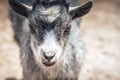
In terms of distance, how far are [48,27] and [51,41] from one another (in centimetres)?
20

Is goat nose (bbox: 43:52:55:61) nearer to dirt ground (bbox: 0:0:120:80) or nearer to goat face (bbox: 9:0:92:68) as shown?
goat face (bbox: 9:0:92:68)

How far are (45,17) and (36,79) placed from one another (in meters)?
1.03

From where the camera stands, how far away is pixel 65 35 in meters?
5.17

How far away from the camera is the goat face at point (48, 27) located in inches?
189

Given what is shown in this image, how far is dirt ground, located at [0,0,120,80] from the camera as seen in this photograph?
7312 mm

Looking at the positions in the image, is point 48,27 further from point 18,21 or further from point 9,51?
point 9,51

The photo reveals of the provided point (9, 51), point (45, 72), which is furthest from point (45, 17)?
point (9, 51)

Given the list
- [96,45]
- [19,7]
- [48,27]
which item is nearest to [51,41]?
[48,27]

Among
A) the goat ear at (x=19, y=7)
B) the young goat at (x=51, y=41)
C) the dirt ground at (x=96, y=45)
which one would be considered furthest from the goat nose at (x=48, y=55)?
the dirt ground at (x=96, y=45)

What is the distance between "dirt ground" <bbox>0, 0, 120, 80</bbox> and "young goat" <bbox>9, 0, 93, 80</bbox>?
55.6 inches

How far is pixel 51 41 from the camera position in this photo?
4848 mm

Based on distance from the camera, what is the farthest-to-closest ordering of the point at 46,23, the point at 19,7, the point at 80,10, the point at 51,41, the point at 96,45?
the point at 96,45
the point at 80,10
the point at 19,7
the point at 46,23
the point at 51,41

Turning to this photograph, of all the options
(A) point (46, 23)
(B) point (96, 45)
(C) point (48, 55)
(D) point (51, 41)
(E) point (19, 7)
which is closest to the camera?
(C) point (48, 55)

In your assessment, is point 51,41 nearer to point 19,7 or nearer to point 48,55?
point 48,55
